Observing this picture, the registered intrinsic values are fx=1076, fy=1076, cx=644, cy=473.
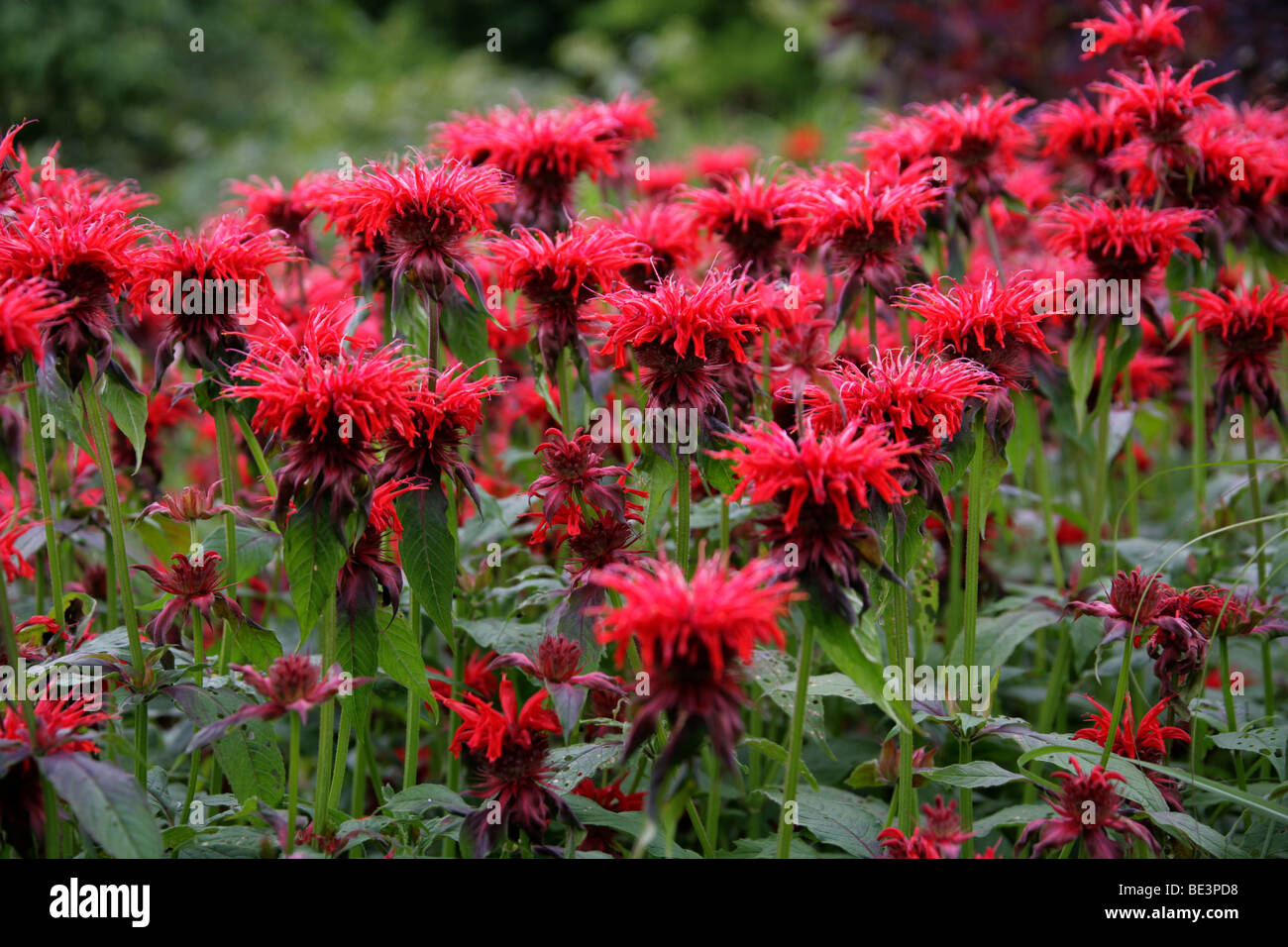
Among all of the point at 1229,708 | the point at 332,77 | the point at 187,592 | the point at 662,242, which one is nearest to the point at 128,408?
the point at 187,592

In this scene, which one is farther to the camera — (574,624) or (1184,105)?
(1184,105)

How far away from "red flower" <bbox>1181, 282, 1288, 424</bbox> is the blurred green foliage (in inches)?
137

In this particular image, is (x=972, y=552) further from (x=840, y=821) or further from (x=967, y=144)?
(x=967, y=144)

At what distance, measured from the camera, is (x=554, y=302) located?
2.10 metres

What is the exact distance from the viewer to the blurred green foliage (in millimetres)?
7625

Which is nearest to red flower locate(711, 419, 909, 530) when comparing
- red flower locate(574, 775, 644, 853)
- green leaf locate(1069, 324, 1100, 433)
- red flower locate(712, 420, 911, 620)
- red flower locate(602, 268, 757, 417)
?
red flower locate(712, 420, 911, 620)

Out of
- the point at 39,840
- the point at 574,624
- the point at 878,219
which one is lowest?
Answer: the point at 39,840

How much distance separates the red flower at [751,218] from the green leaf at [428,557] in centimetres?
97

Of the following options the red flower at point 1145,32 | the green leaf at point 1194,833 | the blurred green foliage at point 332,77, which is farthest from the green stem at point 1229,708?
the blurred green foliage at point 332,77

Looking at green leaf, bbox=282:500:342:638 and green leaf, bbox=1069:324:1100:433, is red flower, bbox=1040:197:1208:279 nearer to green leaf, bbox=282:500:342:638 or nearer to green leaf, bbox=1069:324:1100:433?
green leaf, bbox=1069:324:1100:433

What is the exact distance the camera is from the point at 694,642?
137 centimetres

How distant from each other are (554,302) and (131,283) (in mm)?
777
